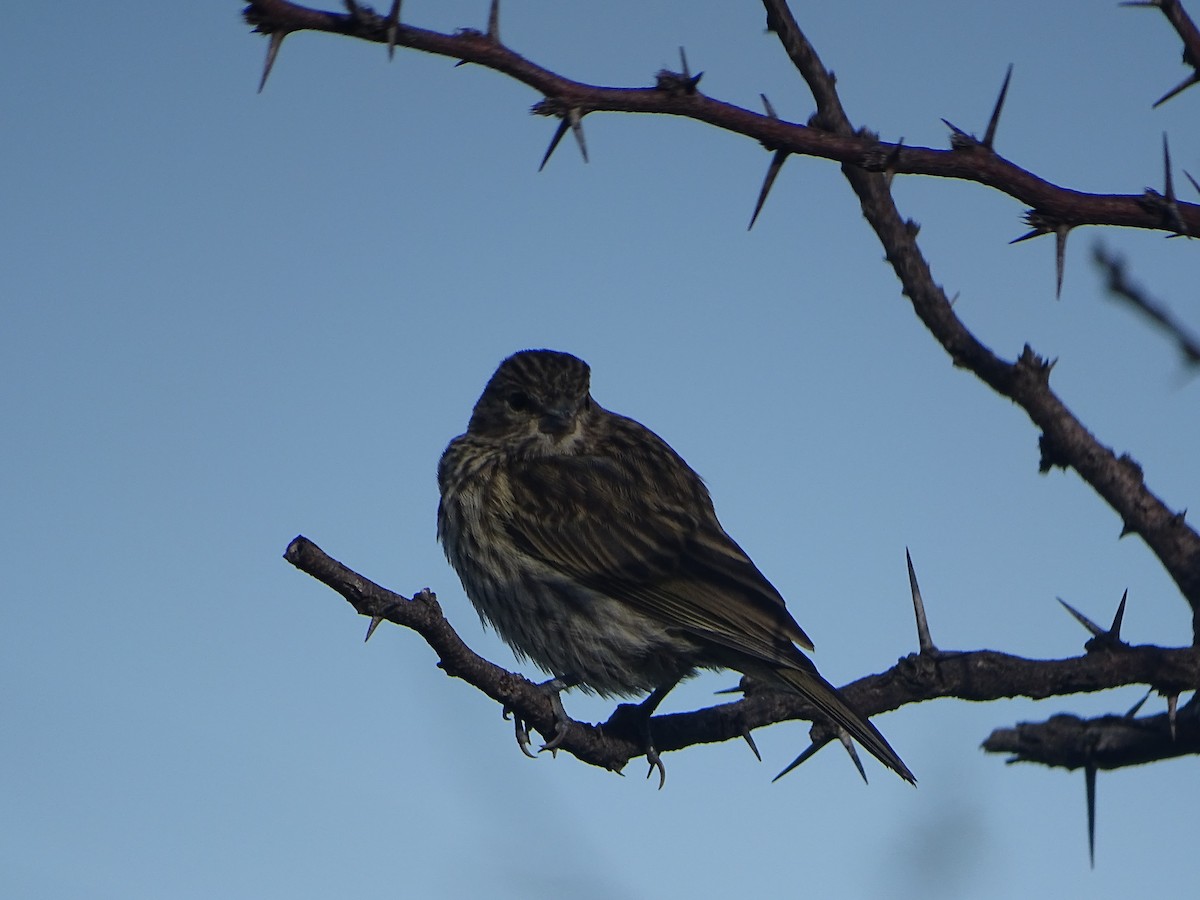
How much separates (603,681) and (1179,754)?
3001 mm

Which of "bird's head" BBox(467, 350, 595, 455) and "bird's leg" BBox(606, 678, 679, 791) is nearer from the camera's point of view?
"bird's leg" BBox(606, 678, 679, 791)

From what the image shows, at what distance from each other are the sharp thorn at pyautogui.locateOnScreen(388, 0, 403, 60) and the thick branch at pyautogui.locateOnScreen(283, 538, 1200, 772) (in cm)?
109

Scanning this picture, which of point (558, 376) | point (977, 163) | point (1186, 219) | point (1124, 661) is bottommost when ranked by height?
point (1124, 661)

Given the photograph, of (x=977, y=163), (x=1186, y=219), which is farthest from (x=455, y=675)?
(x=1186, y=219)

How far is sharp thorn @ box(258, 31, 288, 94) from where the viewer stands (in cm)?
276

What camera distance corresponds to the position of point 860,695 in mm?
4449

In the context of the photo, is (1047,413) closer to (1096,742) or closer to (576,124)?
(1096,742)

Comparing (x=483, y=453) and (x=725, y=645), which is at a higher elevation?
(x=483, y=453)

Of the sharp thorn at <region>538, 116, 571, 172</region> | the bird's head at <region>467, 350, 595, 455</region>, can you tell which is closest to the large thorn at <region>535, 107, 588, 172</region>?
the sharp thorn at <region>538, 116, 571, 172</region>

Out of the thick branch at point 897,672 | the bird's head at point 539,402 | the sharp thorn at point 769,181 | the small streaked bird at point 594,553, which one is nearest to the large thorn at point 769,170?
the sharp thorn at point 769,181

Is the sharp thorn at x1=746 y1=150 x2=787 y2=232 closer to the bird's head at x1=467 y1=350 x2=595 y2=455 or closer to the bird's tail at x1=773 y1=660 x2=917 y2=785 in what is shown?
the bird's tail at x1=773 y1=660 x2=917 y2=785

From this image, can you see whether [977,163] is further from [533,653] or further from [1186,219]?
[533,653]

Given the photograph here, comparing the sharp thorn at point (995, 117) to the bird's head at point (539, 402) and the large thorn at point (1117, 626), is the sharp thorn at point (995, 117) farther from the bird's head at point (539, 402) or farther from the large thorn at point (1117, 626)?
the bird's head at point (539, 402)

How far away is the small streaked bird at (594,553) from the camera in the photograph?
20.0ft
